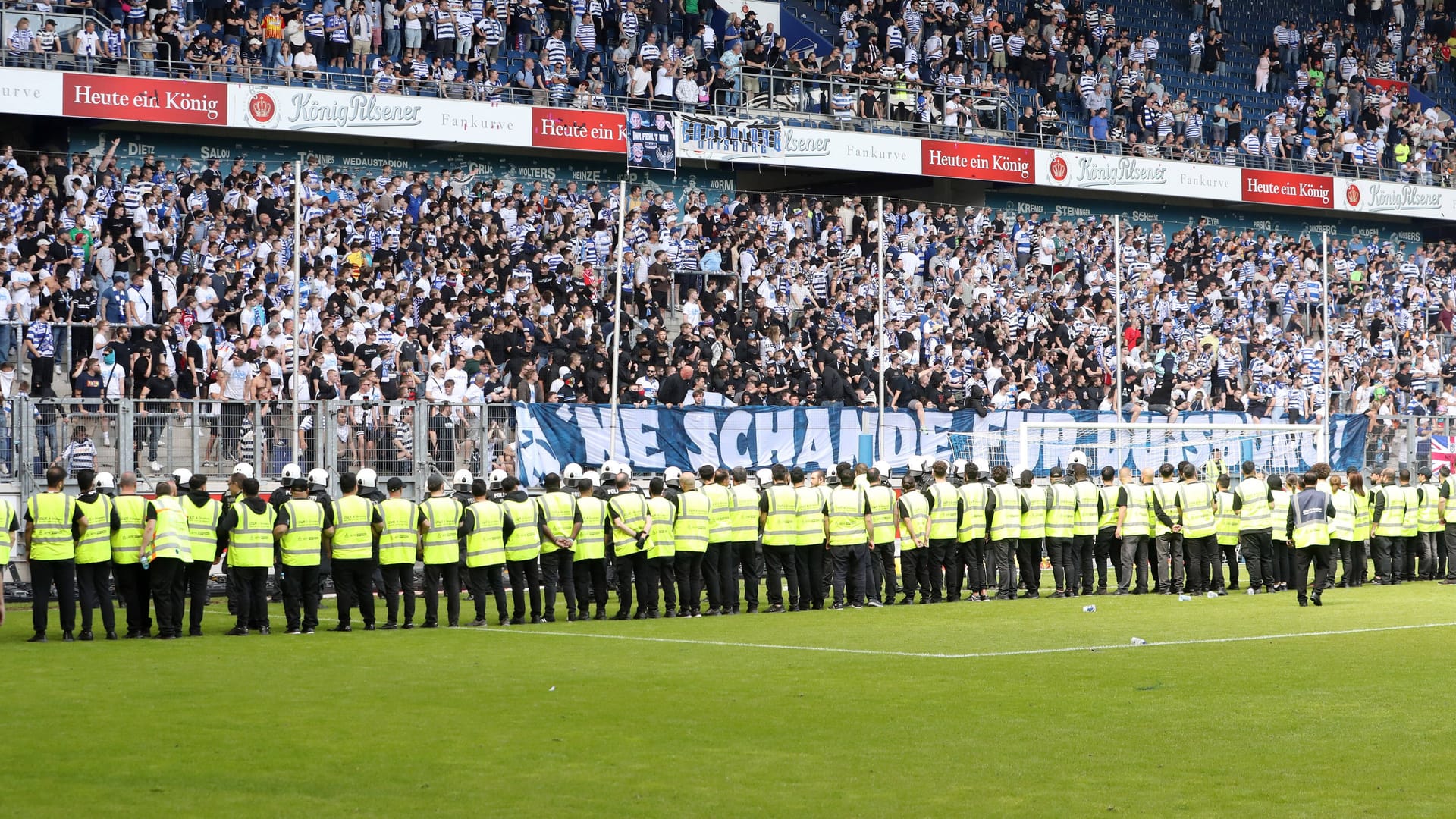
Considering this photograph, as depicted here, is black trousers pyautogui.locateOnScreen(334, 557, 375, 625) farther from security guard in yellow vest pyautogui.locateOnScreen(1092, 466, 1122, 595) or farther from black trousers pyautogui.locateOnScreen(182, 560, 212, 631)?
security guard in yellow vest pyautogui.locateOnScreen(1092, 466, 1122, 595)

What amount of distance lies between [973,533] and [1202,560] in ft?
9.99

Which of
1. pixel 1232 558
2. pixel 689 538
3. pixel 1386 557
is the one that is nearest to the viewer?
pixel 689 538

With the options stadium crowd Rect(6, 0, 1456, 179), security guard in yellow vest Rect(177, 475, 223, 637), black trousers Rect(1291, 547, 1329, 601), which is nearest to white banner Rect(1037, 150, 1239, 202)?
stadium crowd Rect(6, 0, 1456, 179)

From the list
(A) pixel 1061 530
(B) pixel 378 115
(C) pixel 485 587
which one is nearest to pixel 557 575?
(C) pixel 485 587

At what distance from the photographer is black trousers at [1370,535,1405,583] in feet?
83.5

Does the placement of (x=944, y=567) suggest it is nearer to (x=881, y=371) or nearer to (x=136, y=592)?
(x=881, y=371)

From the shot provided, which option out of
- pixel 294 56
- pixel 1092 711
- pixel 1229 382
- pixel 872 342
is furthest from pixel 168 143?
pixel 1092 711

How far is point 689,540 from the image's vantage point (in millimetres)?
20156

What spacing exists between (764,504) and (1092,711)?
9.16 meters

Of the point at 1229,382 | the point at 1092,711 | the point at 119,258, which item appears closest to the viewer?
the point at 1092,711

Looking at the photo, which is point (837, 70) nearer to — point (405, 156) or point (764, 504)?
point (405, 156)

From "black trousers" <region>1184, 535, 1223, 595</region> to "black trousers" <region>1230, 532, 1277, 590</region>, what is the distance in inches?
13.0

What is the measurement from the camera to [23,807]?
28.2ft

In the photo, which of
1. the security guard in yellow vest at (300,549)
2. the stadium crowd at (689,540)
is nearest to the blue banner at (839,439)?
the stadium crowd at (689,540)
